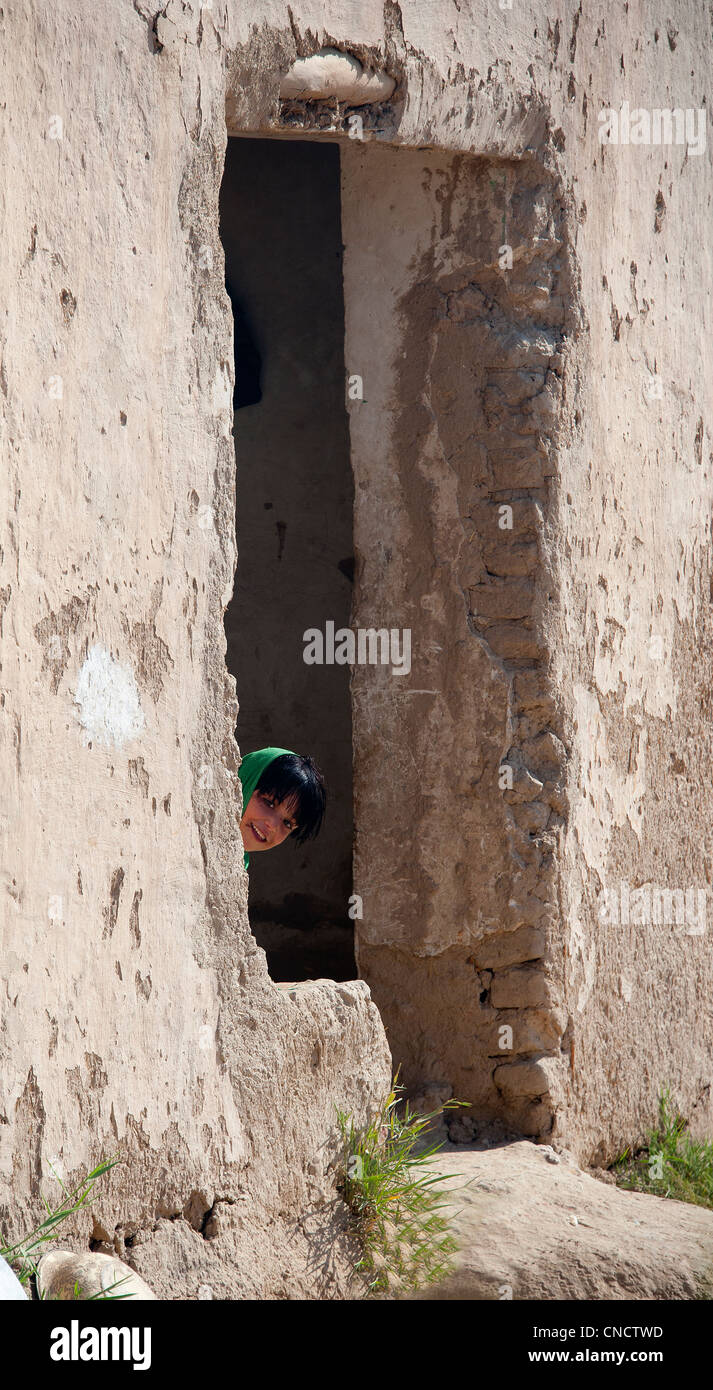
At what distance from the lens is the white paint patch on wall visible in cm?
261

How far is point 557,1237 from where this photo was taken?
126 inches

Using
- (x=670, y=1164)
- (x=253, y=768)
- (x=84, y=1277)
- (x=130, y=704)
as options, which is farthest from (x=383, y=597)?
(x=84, y=1277)

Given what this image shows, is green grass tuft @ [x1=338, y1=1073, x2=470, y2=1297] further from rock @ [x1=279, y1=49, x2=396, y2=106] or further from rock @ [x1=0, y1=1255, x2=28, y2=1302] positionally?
rock @ [x1=279, y1=49, x2=396, y2=106]

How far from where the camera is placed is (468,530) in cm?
369

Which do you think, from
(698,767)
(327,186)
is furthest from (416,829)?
(327,186)

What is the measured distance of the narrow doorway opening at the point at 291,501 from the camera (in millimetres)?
5277

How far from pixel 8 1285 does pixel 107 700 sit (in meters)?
1.01

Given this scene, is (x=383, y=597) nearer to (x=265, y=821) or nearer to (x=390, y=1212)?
(x=265, y=821)

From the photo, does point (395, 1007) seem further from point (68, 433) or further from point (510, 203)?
point (510, 203)

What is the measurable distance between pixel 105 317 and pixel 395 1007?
1.97 meters

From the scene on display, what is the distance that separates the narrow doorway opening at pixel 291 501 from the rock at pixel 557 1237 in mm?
1830

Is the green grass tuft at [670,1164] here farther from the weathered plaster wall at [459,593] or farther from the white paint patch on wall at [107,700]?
the white paint patch on wall at [107,700]

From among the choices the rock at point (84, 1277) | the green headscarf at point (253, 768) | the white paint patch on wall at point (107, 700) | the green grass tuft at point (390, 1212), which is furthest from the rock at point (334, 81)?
the rock at point (84, 1277)
